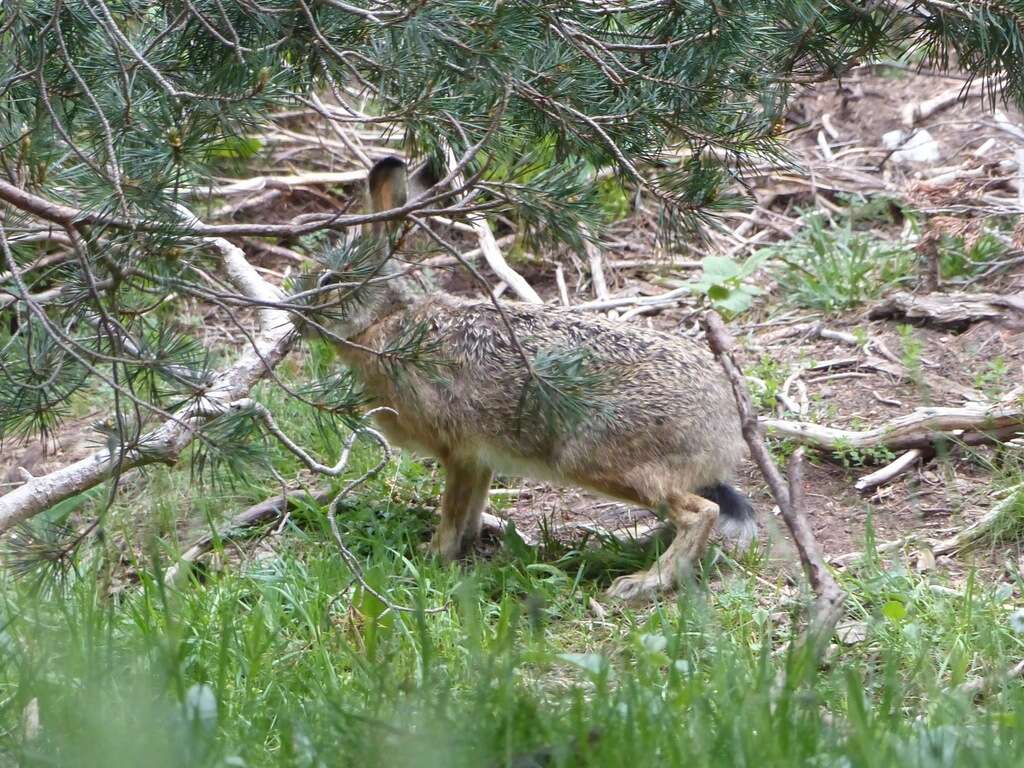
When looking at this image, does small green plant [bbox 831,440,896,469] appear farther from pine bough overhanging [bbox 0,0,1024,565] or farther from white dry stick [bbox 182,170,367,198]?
white dry stick [bbox 182,170,367,198]

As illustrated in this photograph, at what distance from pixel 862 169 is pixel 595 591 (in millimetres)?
4791

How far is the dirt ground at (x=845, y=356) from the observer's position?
5.60 metres

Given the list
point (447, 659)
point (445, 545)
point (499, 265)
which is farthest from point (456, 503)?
point (499, 265)

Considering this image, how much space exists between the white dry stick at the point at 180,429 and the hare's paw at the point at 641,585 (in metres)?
1.58

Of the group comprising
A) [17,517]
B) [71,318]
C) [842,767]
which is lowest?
[842,767]

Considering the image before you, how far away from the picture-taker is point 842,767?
2791mm

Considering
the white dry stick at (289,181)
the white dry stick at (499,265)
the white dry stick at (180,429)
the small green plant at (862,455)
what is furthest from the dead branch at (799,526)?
the white dry stick at (289,181)

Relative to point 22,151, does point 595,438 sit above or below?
below

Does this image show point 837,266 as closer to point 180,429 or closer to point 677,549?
point 677,549

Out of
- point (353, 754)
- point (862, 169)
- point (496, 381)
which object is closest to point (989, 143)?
point (862, 169)

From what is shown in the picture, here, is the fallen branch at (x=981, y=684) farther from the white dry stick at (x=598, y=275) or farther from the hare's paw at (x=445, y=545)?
the white dry stick at (x=598, y=275)

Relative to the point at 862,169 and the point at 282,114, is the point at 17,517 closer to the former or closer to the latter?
the point at 282,114

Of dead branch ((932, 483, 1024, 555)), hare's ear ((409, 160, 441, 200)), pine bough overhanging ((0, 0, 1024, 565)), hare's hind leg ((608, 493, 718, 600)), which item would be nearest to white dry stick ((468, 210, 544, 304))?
hare's ear ((409, 160, 441, 200))

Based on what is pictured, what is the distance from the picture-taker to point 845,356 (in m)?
6.97
